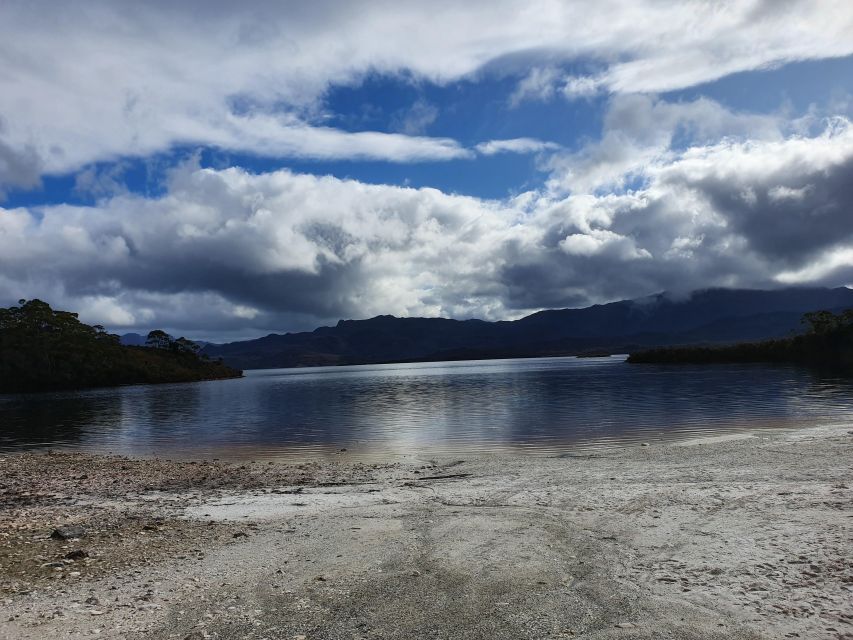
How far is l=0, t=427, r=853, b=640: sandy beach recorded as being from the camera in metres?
9.95

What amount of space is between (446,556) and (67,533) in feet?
34.9

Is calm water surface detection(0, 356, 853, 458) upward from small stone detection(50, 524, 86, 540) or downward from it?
downward

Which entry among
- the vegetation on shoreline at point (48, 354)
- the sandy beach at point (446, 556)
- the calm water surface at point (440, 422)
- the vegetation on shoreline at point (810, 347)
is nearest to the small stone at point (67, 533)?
the sandy beach at point (446, 556)

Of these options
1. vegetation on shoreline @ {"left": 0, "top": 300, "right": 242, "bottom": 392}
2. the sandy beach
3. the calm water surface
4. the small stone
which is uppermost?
vegetation on shoreline @ {"left": 0, "top": 300, "right": 242, "bottom": 392}

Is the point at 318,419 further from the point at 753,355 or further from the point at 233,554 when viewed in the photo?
the point at 753,355

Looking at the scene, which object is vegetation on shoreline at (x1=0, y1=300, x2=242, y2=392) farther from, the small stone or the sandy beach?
the small stone

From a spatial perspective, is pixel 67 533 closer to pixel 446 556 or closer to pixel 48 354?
pixel 446 556

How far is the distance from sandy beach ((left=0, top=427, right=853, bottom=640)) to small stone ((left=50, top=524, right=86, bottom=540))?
119 mm

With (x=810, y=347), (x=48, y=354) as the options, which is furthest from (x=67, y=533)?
(x=810, y=347)

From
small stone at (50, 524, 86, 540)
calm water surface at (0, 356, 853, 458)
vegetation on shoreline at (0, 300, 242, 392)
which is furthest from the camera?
vegetation on shoreline at (0, 300, 242, 392)

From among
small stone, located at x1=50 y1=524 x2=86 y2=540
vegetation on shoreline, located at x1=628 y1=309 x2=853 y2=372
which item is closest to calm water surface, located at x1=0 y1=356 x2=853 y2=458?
small stone, located at x1=50 y1=524 x2=86 y2=540

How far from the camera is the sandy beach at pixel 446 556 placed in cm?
995

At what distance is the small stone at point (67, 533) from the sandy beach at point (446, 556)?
4.7 inches

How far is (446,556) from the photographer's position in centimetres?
1361
